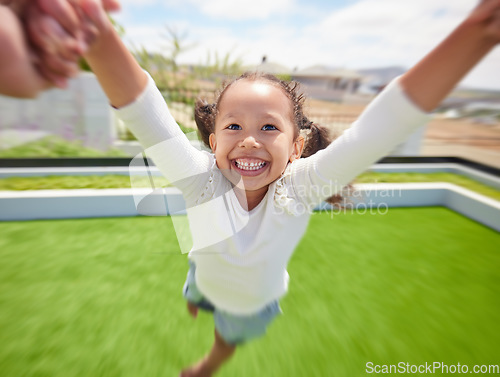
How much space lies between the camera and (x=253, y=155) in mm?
986

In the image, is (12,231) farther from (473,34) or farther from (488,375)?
(488,375)

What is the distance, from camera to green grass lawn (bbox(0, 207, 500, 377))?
1.59 metres

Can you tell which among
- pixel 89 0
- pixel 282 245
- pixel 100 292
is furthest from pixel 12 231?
pixel 89 0

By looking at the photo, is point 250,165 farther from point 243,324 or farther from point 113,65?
point 243,324

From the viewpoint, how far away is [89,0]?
507mm

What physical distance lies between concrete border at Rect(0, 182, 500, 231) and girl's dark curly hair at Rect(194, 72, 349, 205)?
1446 mm

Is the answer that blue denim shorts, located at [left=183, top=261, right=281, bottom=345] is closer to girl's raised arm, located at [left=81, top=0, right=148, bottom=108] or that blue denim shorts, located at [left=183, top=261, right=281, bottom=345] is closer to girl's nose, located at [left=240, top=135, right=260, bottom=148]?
girl's nose, located at [left=240, top=135, right=260, bottom=148]

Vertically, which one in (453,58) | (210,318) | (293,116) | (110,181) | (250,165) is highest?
(453,58)

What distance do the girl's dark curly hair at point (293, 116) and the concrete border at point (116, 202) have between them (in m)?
1.45

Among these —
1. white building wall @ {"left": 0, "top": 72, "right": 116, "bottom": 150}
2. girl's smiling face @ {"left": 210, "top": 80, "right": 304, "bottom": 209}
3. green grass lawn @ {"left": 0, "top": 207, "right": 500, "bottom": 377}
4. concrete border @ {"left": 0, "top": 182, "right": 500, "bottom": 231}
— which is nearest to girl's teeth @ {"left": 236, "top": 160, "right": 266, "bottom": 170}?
girl's smiling face @ {"left": 210, "top": 80, "right": 304, "bottom": 209}

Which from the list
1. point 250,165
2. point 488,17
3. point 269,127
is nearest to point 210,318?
point 250,165

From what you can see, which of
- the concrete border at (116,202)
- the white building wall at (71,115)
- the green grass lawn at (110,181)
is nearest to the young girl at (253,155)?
the concrete border at (116,202)

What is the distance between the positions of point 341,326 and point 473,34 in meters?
1.72

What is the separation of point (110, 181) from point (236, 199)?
3102mm
